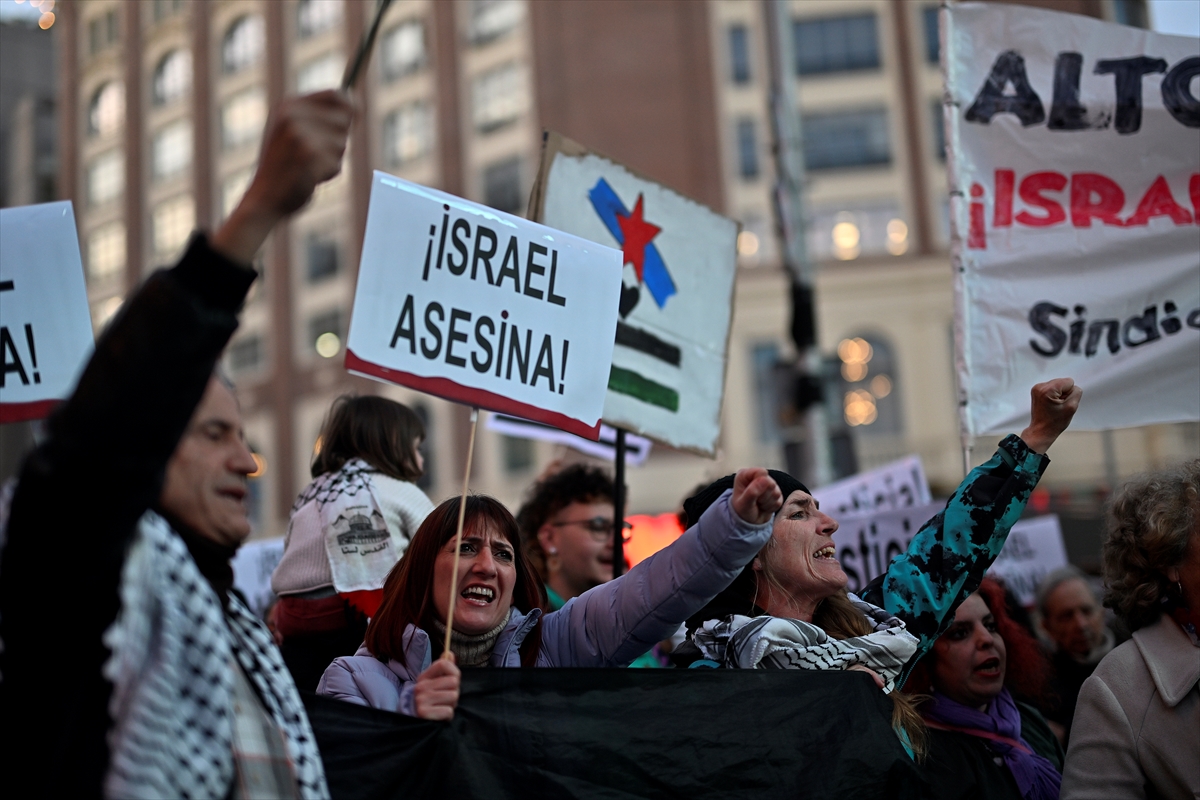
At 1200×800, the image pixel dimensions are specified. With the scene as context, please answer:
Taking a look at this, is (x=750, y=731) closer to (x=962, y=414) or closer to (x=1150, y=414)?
(x=962, y=414)

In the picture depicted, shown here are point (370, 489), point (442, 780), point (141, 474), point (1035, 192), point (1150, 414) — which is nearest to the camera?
point (141, 474)

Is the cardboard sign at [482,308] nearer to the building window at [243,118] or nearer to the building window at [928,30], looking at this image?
the building window at [928,30]

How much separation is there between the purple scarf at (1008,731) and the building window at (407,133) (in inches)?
1235

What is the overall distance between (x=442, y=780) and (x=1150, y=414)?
124 inches

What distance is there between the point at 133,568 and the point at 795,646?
1.70 metres

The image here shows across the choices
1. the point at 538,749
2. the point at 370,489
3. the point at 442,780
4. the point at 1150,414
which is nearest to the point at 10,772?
the point at 442,780

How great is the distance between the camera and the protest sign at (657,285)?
4918 mm

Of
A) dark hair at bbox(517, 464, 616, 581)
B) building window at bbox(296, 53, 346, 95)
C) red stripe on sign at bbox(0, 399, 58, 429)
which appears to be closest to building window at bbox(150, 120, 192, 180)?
building window at bbox(296, 53, 346, 95)

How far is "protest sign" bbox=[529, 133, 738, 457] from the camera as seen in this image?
16.1 feet

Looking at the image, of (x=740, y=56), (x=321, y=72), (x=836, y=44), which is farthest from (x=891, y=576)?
(x=321, y=72)

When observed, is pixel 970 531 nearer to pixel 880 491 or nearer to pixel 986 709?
pixel 986 709

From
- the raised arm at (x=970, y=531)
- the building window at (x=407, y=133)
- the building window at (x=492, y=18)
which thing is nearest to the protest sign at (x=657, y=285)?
the raised arm at (x=970, y=531)

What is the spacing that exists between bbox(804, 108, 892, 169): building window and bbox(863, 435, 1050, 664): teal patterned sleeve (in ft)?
88.8

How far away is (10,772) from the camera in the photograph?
2.00 metres
